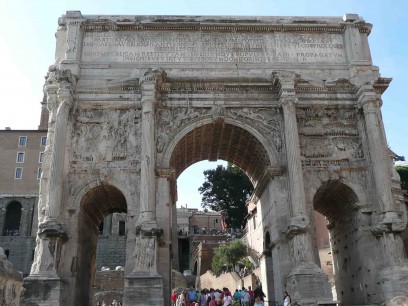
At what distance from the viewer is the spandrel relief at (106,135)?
15.0m

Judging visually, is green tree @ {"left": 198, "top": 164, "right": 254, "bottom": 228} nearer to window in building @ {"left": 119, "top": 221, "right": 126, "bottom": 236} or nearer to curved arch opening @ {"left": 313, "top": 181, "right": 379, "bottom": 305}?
window in building @ {"left": 119, "top": 221, "right": 126, "bottom": 236}

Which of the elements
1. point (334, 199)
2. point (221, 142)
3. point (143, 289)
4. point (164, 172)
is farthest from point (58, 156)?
point (334, 199)

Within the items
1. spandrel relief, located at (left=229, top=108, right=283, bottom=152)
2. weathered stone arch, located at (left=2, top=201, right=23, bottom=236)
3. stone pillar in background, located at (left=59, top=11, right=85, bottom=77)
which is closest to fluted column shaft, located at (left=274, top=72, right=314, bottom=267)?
spandrel relief, located at (left=229, top=108, right=283, bottom=152)

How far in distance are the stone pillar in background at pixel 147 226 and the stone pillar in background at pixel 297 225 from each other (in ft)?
12.5

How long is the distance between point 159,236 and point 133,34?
303 inches

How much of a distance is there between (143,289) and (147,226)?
1.74 metres

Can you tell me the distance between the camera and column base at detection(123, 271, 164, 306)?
12305mm

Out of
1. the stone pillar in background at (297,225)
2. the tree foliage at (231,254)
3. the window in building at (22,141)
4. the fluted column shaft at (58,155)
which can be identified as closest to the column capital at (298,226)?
the stone pillar in background at (297,225)

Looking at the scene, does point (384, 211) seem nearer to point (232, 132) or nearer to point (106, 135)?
point (232, 132)

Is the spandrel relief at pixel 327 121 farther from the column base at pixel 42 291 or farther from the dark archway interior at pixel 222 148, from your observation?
the column base at pixel 42 291

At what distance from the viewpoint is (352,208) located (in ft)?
49.5

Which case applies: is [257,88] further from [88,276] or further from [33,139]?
Answer: [33,139]

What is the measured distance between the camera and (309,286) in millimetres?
12438

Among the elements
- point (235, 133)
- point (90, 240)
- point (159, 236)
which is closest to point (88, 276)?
point (90, 240)
